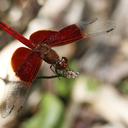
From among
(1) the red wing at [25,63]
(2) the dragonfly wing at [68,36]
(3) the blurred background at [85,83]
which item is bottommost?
(3) the blurred background at [85,83]

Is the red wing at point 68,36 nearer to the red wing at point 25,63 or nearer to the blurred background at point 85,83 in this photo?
the red wing at point 25,63

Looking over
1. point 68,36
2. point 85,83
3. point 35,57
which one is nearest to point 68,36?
point 68,36

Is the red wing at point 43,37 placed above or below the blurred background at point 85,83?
above

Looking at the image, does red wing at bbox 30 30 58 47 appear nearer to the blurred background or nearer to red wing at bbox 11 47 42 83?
red wing at bbox 11 47 42 83

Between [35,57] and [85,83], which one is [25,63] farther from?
[85,83]

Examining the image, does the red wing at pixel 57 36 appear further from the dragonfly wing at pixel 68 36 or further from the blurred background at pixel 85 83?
the blurred background at pixel 85 83

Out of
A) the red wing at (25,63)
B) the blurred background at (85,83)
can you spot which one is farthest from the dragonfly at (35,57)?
the blurred background at (85,83)

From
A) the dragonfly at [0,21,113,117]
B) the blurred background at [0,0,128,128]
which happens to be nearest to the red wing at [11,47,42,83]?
the dragonfly at [0,21,113,117]

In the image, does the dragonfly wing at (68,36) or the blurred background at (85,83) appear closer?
the dragonfly wing at (68,36)

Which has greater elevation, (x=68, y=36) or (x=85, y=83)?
(x=68, y=36)
